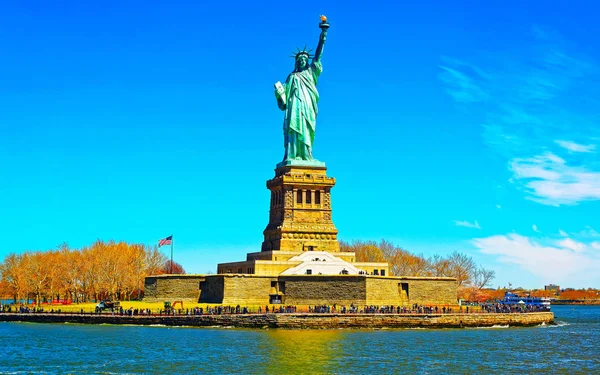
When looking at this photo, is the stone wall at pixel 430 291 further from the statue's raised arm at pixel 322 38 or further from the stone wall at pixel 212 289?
the statue's raised arm at pixel 322 38

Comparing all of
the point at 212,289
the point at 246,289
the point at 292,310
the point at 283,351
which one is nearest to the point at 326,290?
the point at 292,310

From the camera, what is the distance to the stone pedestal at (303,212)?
7856 cm

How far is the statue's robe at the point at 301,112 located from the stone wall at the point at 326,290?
17271 mm

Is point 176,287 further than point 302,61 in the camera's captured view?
No

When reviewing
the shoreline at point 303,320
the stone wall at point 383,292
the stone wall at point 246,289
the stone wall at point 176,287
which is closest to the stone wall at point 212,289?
the stone wall at point 176,287

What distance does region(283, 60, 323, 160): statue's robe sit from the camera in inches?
3280

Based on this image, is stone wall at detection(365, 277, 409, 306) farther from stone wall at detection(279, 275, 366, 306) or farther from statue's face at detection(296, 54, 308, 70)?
statue's face at detection(296, 54, 308, 70)

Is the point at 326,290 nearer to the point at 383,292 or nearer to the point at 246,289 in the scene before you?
the point at 383,292

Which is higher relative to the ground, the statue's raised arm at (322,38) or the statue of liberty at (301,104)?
the statue's raised arm at (322,38)

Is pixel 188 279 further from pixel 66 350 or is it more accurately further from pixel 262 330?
pixel 66 350

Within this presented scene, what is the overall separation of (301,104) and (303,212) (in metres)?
11.4

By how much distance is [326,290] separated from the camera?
227 ft

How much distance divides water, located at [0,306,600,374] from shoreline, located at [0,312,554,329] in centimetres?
186

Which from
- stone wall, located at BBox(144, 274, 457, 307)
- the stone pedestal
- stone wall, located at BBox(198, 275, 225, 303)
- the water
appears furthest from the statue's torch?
the water
